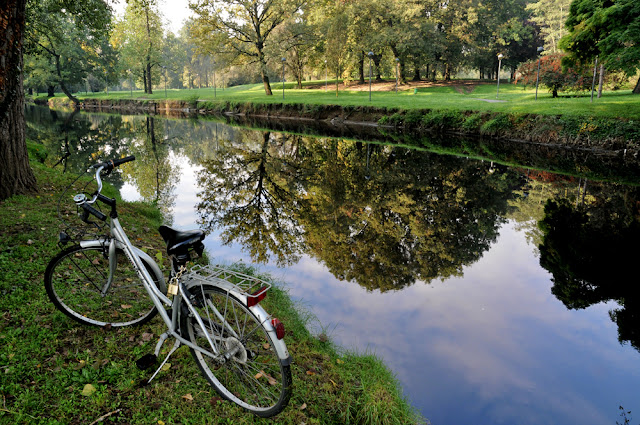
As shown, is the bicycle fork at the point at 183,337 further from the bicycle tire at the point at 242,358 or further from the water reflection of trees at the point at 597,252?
the water reflection of trees at the point at 597,252

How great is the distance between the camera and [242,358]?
3.15 metres

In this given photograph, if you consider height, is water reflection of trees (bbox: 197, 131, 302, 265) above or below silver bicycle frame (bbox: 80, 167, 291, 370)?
below

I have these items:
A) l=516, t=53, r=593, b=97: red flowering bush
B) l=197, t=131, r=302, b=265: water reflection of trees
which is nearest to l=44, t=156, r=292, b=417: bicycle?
l=197, t=131, r=302, b=265: water reflection of trees

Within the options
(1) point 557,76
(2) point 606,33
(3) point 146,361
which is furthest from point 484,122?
(3) point 146,361

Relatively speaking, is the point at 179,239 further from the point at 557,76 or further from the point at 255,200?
the point at 557,76

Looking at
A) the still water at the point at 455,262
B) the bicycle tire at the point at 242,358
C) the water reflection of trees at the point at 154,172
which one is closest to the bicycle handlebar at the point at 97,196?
the bicycle tire at the point at 242,358

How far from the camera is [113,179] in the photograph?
13.5m

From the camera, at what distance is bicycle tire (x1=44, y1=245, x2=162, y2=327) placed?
3.99 meters

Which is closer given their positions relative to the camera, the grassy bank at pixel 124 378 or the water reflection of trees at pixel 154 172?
the grassy bank at pixel 124 378

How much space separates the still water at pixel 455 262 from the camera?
13.8 feet

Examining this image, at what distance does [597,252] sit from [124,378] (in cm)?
772

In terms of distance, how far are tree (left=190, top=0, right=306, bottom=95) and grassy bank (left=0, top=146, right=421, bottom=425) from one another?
37.4m

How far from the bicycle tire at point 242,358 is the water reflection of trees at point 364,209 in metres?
3.34

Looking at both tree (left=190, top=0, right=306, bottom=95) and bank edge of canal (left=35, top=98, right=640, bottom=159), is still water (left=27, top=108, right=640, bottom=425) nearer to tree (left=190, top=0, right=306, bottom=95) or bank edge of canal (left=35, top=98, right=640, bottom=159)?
bank edge of canal (left=35, top=98, right=640, bottom=159)
